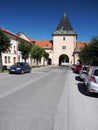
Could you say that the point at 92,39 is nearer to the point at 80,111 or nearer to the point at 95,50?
the point at 95,50

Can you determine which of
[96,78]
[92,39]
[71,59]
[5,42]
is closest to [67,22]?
[71,59]

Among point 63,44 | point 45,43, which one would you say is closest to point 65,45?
point 63,44

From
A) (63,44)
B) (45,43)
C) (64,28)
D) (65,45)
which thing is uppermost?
(64,28)

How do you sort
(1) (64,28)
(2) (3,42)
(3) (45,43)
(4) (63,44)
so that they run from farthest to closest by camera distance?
(3) (45,43) < (1) (64,28) < (4) (63,44) < (2) (3,42)

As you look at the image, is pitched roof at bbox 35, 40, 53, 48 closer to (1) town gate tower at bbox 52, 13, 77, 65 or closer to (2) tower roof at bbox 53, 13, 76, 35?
(1) town gate tower at bbox 52, 13, 77, 65

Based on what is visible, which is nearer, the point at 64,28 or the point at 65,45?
the point at 65,45

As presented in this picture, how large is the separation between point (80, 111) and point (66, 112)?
524 mm

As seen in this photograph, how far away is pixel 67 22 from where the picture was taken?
3406 inches

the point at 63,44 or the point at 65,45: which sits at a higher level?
the point at 63,44

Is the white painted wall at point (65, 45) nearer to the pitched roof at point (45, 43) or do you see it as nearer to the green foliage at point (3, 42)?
the pitched roof at point (45, 43)

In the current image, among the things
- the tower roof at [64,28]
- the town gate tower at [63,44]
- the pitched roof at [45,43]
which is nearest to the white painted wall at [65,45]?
the town gate tower at [63,44]

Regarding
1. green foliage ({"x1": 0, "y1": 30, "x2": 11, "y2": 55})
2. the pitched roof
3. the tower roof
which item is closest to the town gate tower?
the tower roof

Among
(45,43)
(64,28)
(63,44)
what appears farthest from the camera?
(45,43)

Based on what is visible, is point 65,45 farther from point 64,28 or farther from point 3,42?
point 3,42
